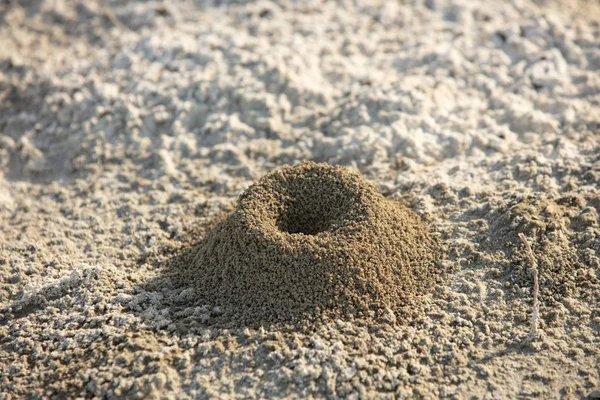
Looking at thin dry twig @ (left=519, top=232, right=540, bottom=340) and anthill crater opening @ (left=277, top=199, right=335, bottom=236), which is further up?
anthill crater opening @ (left=277, top=199, right=335, bottom=236)

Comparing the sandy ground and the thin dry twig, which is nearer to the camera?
the sandy ground

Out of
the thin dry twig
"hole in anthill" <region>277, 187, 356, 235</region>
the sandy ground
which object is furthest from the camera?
"hole in anthill" <region>277, 187, 356, 235</region>

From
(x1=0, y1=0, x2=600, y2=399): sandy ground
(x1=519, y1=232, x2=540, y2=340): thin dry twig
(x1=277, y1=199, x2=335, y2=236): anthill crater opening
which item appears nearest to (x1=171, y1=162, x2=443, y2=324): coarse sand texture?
(x1=277, y1=199, x2=335, y2=236): anthill crater opening

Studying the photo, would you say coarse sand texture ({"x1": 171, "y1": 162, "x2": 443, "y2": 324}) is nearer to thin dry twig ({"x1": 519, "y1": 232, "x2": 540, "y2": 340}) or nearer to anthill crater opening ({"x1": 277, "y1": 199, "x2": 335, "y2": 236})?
anthill crater opening ({"x1": 277, "y1": 199, "x2": 335, "y2": 236})

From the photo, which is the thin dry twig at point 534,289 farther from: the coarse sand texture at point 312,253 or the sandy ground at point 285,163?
the coarse sand texture at point 312,253

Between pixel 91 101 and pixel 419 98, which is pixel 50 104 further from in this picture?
pixel 419 98

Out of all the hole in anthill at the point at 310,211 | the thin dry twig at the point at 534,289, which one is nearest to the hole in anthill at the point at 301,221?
the hole in anthill at the point at 310,211
